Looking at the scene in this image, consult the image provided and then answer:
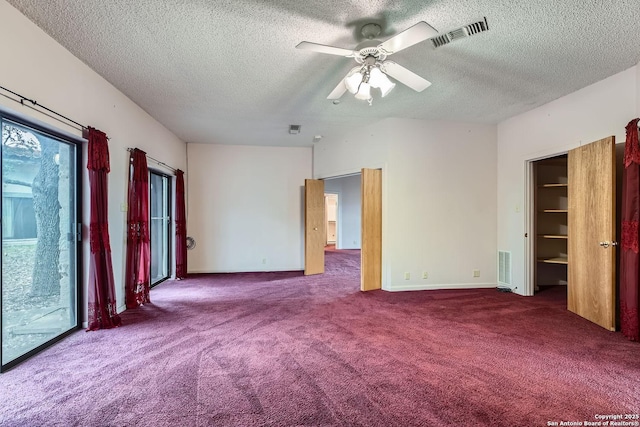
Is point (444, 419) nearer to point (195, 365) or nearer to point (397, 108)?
point (195, 365)

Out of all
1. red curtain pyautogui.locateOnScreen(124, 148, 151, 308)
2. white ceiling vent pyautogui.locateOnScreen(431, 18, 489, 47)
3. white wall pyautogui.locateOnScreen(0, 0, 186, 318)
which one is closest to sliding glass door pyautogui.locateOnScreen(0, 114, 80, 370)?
white wall pyautogui.locateOnScreen(0, 0, 186, 318)

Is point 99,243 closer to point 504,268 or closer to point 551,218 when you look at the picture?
point 504,268

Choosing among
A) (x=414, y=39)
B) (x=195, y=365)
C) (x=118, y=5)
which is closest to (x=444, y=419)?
(x=195, y=365)

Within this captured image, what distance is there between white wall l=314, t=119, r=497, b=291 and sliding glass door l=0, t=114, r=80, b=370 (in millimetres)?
3994

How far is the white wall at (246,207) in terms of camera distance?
21.6 ft

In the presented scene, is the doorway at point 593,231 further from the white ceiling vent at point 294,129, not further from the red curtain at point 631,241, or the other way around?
the white ceiling vent at point 294,129

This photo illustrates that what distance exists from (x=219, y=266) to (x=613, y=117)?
21.7ft

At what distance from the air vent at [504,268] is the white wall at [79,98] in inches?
217

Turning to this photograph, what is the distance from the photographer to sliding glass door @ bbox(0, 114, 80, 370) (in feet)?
8.19

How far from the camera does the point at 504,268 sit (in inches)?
197

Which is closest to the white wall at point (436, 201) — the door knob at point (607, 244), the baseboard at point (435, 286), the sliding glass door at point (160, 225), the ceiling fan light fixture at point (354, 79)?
the baseboard at point (435, 286)

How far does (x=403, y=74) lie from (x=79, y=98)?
3100 millimetres

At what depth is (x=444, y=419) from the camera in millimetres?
1809

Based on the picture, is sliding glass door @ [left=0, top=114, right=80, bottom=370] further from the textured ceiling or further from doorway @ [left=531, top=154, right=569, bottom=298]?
doorway @ [left=531, top=154, right=569, bottom=298]
